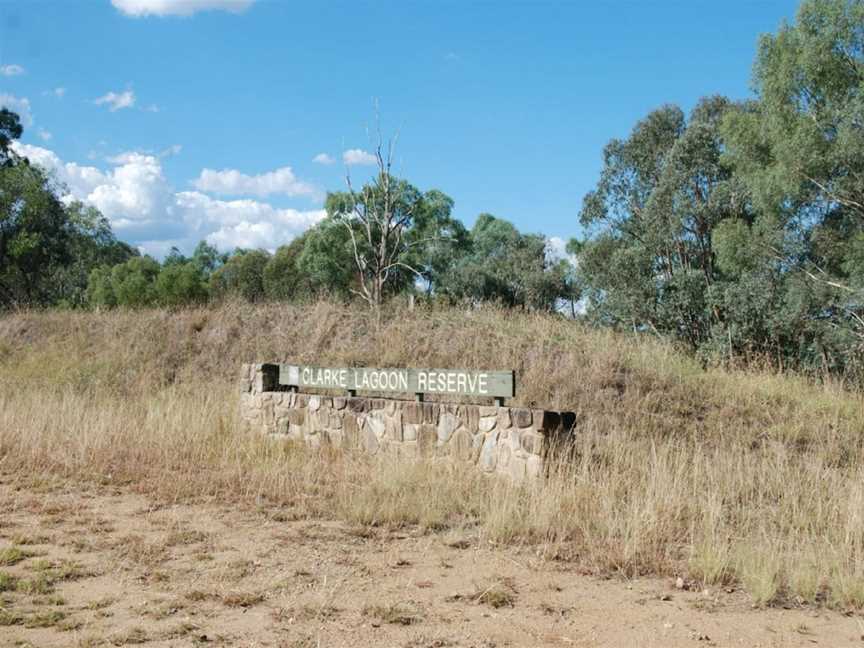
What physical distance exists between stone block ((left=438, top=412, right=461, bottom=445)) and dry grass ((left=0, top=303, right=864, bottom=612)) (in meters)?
0.71

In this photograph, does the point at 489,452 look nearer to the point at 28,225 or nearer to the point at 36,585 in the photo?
the point at 36,585

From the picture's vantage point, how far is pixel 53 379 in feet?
55.5

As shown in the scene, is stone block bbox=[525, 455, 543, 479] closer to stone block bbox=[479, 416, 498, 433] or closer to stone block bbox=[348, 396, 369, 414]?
stone block bbox=[479, 416, 498, 433]

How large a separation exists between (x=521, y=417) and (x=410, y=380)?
6.79 ft

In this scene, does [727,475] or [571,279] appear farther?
[571,279]

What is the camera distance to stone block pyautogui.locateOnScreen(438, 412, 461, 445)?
9062 mm

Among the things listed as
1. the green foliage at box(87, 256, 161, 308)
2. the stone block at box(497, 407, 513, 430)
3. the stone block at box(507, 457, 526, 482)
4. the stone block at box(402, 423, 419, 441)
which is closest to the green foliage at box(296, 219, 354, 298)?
the green foliage at box(87, 256, 161, 308)

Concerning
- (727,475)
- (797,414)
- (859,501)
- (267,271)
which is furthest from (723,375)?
(267,271)

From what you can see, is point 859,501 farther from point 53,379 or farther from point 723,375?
point 53,379

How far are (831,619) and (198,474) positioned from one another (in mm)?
6730

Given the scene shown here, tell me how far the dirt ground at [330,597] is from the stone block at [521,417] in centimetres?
191

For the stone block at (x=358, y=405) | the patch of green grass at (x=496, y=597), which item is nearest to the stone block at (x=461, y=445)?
the stone block at (x=358, y=405)

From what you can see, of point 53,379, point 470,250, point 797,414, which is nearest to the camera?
point 797,414

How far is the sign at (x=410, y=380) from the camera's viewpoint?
28.8 ft
